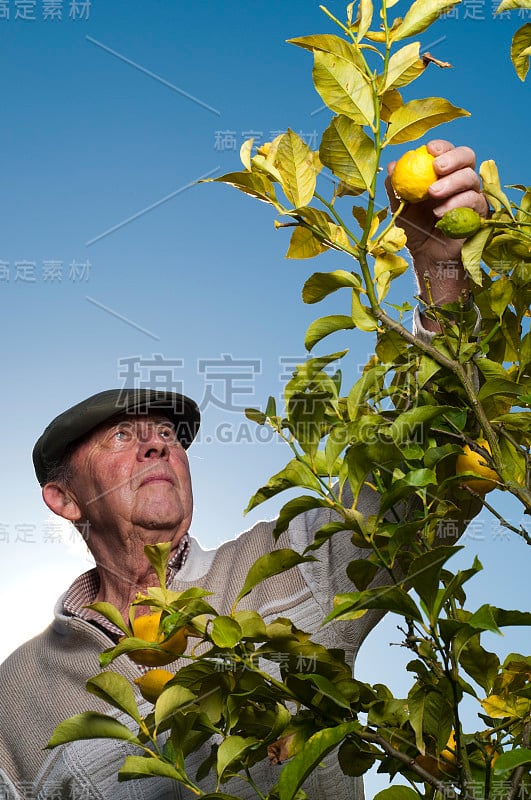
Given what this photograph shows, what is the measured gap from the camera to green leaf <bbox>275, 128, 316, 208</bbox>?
848mm

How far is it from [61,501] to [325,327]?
4.07 ft

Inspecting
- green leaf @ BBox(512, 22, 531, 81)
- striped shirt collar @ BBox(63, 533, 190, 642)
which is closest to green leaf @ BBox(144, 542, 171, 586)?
green leaf @ BBox(512, 22, 531, 81)

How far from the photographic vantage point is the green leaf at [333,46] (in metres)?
0.80

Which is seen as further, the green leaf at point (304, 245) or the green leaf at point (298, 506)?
the green leaf at point (304, 245)

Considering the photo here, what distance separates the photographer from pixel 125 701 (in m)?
0.88

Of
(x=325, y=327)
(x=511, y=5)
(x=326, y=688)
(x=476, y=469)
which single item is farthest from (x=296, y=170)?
(x=326, y=688)

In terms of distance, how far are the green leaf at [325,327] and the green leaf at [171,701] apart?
1.18ft

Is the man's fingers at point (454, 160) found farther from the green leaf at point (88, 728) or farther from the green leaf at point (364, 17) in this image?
the green leaf at point (88, 728)

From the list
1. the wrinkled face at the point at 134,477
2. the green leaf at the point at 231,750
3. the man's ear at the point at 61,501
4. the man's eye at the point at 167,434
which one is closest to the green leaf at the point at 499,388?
the green leaf at the point at 231,750

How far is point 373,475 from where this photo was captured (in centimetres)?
88

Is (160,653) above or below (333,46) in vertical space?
below

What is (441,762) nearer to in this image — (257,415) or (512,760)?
(512,760)

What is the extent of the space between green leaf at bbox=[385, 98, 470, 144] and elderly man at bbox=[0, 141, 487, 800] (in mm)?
634

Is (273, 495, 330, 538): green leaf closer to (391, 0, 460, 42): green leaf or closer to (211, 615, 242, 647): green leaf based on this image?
(211, 615, 242, 647): green leaf
